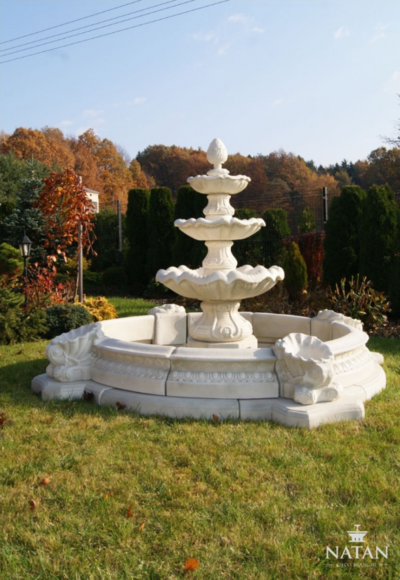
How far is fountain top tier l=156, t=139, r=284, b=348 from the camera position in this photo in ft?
18.1

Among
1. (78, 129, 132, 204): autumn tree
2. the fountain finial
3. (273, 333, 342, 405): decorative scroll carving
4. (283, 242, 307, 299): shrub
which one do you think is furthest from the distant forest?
(273, 333, 342, 405): decorative scroll carving

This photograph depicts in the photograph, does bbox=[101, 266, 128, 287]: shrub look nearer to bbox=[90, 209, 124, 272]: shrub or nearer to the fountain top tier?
bbox=[90, 209, 124, 272]: shrub

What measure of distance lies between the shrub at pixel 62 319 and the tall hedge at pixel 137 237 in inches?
279

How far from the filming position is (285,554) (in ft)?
8.57

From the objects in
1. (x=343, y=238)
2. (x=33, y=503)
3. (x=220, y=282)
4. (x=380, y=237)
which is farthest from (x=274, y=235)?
(x=33, y=503)

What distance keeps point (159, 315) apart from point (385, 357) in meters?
3.19

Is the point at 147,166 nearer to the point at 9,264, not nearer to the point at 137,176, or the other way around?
the point at 137,176

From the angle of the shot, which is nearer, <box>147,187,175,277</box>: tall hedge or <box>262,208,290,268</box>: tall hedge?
<box>262,208,290,268</box>: tall hedge

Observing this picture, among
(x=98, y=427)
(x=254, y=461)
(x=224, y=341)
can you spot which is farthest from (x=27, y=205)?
(x=254, y=461)

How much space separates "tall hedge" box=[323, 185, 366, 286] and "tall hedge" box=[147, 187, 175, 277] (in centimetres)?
593

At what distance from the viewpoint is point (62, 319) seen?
9.30m

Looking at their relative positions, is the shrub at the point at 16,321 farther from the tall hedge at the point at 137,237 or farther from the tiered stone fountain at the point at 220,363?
the tall hedge at the point at 137,237

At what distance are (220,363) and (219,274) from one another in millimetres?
1075

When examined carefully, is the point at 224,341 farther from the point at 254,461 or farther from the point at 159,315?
the point at 254,461
